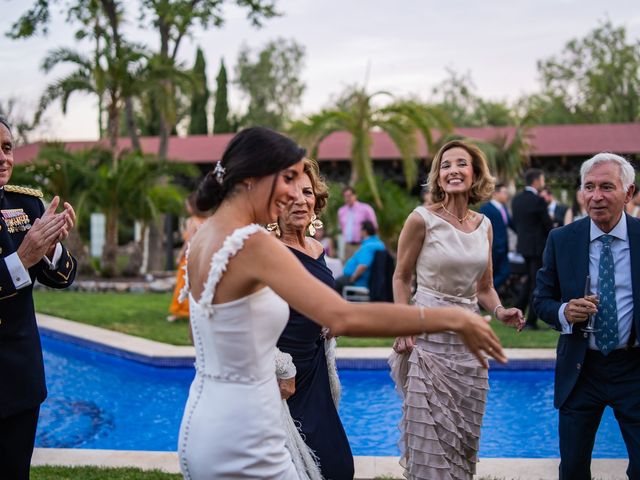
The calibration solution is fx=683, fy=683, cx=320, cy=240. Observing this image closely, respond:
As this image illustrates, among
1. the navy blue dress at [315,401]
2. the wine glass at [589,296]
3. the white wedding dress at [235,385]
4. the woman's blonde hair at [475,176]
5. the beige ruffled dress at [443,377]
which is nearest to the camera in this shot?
the white wedding dress at [235,385]

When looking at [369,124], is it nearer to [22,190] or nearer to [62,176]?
[62,176]

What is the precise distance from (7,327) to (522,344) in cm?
686

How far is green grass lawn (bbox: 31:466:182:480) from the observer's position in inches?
168

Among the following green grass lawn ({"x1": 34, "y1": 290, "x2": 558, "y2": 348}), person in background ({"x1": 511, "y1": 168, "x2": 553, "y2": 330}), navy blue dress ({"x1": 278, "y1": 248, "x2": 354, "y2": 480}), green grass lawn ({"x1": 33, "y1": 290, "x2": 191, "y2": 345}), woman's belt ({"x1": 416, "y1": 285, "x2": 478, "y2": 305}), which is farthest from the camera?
person in background ({"x1": 511, "y1": 168, "x2": 553, "y2": 330})

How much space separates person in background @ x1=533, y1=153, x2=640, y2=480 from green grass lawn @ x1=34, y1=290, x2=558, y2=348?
5.10 meters

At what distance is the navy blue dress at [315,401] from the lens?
3246 millimetres

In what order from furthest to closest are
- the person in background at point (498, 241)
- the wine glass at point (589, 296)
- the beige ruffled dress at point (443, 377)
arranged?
1. the person in background at point (498, 241)
2. the beige ruffled dress at point (443, 377)
3. the wine glass at point (589, 296)

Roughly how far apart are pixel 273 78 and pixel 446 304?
45145 millimetres

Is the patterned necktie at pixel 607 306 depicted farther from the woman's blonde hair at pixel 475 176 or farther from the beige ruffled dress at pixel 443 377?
the woman's blonde hair at pixel 475 176

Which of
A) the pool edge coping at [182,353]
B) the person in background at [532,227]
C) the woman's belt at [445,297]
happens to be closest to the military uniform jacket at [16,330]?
the woman's belt at [445,297]

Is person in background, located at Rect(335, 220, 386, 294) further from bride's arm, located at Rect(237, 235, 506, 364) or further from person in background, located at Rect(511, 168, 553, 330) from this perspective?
bride's arm, located at Rect(237, 235, 506, 364)

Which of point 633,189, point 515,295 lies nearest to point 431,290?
point 633,189

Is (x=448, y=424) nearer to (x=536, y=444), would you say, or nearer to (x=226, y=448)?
(x=226, y=448)

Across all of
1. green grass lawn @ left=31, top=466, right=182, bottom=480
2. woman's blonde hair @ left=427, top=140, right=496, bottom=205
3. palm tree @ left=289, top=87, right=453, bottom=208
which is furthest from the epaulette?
palm tree @ left=289, top=87, right=453, bottom=208
